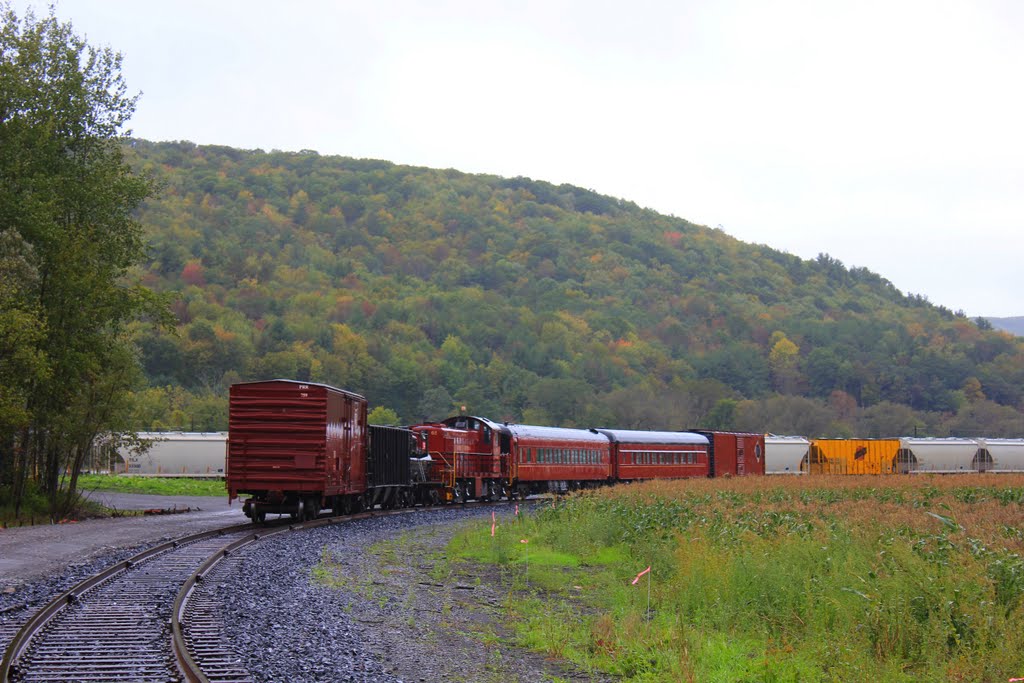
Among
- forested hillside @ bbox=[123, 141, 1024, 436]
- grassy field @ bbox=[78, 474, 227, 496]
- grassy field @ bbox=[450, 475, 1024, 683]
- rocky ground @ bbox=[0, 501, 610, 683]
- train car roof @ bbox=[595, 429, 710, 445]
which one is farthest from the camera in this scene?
forested hillside @ bbox=[123, 141, 1024, 436]

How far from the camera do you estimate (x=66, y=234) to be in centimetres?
3250

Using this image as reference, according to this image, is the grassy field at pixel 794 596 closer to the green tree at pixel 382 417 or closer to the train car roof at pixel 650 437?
the train car roof at pixel 650 437

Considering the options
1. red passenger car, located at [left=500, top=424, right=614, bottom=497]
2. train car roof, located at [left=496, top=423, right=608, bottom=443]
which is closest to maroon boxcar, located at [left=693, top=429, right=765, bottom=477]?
red passenger car, located at [left=500, top=424, right=614, bottom=497]

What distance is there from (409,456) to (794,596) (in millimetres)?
27266

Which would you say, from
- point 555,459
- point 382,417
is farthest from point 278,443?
point 382,417

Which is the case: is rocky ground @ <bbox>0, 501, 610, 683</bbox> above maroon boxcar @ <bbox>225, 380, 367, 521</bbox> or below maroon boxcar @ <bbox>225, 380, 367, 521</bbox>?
below

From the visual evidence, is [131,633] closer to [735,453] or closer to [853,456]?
[735,453]

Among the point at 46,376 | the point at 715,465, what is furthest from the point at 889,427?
the point at 46,376

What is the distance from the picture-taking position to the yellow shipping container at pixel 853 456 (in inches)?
2874

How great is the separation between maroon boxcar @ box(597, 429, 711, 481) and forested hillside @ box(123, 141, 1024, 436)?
171 ft

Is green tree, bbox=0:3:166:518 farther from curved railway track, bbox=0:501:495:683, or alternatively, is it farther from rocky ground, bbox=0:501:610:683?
curved railway track, bbox=0:501:495:683

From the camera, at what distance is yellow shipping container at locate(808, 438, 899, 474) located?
240ft

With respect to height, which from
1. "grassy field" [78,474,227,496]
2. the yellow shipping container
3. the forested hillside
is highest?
the forested hillside

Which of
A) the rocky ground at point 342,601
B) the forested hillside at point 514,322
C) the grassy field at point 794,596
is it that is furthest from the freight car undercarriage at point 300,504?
the forested hillside at point 514,322
